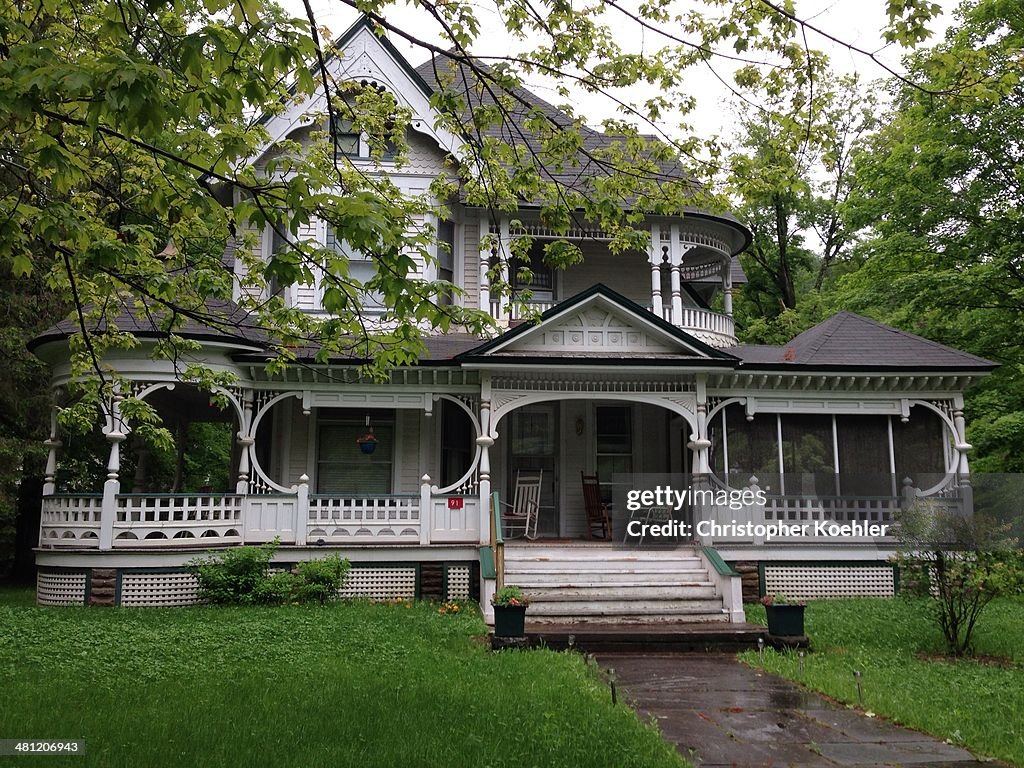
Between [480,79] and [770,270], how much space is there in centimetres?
2912

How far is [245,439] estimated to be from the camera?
13.9 m

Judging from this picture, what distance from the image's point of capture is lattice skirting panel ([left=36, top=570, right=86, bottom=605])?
12.8m

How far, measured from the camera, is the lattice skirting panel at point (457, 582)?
13.6 metres

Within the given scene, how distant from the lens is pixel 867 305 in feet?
66.6

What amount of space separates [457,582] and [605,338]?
4.73 m

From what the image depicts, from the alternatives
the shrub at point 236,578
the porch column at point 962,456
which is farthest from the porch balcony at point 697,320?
the shrub at point 236,578

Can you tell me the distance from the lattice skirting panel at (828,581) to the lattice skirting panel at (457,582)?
4.93 m

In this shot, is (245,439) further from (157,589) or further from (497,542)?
(497,542)

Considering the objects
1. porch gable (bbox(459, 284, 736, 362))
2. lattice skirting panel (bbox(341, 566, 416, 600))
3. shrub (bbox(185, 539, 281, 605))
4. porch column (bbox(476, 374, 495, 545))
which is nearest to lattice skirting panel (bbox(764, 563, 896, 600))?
porch gable (bbox(459, 284, 736, 362))

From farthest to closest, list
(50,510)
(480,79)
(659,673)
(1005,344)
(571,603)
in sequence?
(1005,344) < (50,510) < (571,603) < (659,673) < (480,79)

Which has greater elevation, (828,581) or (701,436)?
(701,436)

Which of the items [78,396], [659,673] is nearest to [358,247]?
[659,673]

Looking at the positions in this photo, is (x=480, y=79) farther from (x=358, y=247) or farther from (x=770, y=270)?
(x=770, y=270)

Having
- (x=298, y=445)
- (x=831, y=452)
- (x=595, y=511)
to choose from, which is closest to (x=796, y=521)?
(x=831, y=452)
